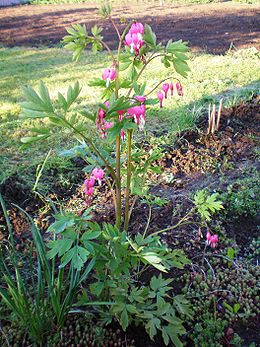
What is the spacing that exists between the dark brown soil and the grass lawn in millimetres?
1276

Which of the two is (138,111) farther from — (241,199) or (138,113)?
(241,199)

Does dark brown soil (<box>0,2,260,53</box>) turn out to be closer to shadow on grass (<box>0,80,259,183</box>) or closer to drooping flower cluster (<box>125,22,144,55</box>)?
shadow on grass (<box>0,80,259,183</box>)

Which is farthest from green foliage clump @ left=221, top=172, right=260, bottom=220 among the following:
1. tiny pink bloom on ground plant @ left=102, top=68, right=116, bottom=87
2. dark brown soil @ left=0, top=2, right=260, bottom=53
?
dark brown soil @ left=0, top=2, right=260, bottom=53

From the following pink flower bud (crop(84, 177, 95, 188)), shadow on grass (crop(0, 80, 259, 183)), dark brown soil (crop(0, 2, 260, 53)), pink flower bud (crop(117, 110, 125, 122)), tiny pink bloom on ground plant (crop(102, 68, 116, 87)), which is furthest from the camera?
dark brown soil (crop(0, 2, 260, 53))

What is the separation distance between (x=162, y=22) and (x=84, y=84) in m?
6.44

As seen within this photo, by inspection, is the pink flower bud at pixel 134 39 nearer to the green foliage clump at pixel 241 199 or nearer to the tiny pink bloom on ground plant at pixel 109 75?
the tiny pink bloom on ground plant at pixel 109 75

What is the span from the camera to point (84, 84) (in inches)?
247

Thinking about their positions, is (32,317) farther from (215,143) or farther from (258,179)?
(215,143)

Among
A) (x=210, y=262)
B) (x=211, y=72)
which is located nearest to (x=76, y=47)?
(x=210, y=262)

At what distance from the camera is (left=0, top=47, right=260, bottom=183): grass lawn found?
4.08 metres

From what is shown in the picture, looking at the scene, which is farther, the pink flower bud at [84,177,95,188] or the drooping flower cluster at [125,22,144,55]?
the pink flower bud at [84,177,95,188]

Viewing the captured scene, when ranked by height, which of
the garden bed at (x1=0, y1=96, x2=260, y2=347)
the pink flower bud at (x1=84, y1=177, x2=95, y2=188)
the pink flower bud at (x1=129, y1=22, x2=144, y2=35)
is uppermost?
the pink flower bud at (x1=129, y1=22, x2=144, y2=35)

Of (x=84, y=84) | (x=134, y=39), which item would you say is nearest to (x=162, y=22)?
(x=84, y=84)

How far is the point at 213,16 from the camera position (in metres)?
12.4
